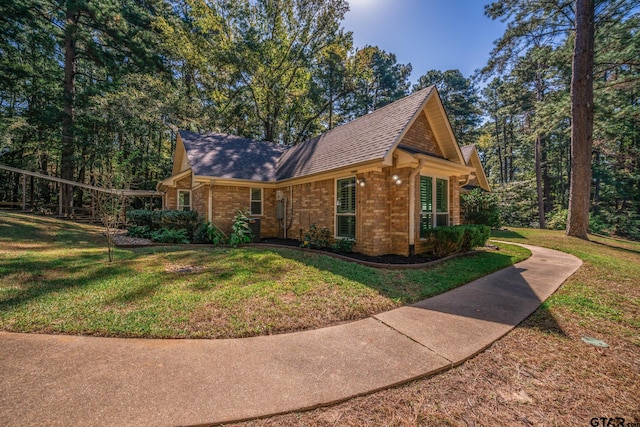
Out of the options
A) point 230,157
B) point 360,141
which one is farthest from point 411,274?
point 230,157

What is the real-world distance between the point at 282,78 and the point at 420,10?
1457 cm

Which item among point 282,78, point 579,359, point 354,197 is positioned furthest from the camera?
point 282,78

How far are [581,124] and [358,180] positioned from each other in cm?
1202

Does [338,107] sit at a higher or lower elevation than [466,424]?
higher

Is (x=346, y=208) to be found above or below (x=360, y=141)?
below

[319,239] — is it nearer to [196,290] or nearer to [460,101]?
[196,290]

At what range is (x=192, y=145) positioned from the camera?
41.3ft

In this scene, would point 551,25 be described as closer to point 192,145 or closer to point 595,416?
point 595,416

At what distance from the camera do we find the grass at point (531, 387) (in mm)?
2045

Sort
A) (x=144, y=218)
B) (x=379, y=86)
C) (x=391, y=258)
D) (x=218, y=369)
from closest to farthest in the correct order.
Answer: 1. (x=218, y=369)
2. (x=391, y=258)
3. (x=144, y=218)
4. (x=379, y=86)

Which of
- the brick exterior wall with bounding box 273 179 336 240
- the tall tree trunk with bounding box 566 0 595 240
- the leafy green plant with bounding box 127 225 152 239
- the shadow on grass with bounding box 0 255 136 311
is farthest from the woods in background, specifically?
the brick exterior wall with bounding box 273 179 336 240

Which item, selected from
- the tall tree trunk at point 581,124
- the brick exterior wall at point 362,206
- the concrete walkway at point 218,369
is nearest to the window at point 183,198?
the brick exterior wall at point 362,206

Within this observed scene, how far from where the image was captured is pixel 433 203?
28.1 feet

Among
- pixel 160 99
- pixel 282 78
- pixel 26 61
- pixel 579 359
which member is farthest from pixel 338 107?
pixel 579 359
